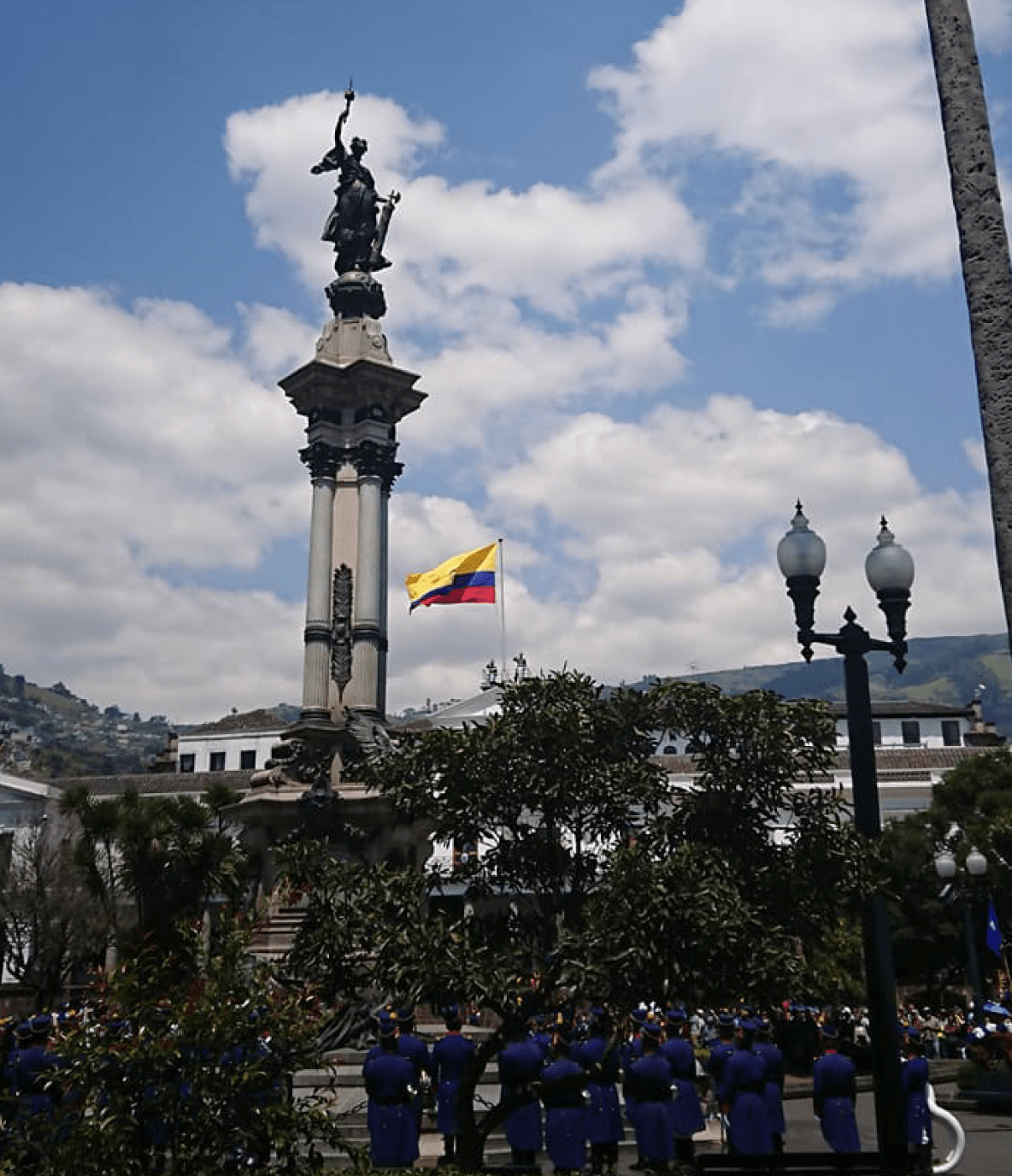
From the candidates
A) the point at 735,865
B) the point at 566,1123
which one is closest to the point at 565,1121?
the point at 566,1123

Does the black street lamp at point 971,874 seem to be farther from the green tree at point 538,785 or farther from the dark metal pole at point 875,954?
the dark metal pole at point 875,954

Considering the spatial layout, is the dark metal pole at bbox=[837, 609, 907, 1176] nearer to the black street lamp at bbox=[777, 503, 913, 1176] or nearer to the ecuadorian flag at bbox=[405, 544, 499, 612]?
the black street lamp at bbox=[777, 503, 913, 1176]

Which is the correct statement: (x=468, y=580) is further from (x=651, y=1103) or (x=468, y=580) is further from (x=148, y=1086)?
(x=148, y=1086)

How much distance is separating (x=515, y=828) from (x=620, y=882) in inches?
89.6

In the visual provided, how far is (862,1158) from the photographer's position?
10.7 meters

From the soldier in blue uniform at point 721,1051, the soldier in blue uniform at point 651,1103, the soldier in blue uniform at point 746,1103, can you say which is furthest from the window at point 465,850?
the soldier in blue uniform at point 746,1103

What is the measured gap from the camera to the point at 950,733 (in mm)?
77312

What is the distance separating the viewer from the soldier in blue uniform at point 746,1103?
13938 mm

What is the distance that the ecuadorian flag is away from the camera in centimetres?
3288

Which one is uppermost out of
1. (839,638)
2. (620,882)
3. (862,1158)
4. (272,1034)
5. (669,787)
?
(839,638)

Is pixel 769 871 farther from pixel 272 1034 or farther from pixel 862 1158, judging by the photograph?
pixel 272 1034

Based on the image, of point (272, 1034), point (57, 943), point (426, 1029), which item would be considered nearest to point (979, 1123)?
point (426, 1029)

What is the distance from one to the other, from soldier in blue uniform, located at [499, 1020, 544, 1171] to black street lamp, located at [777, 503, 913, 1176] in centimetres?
334

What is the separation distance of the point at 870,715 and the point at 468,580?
22013mm
